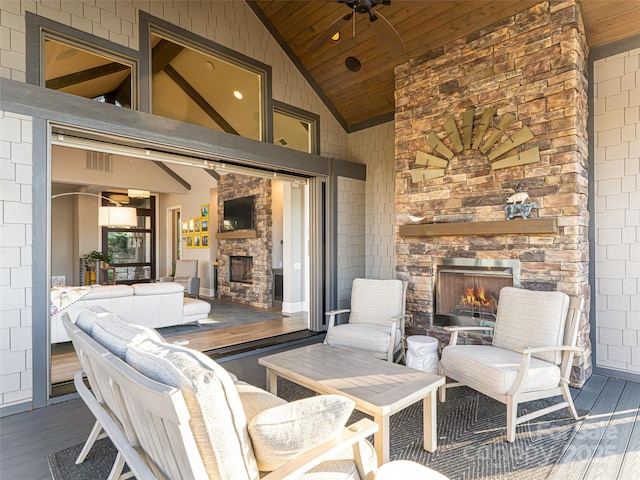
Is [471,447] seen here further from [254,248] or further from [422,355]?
[254,248]

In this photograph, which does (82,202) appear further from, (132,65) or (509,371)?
(509,371)

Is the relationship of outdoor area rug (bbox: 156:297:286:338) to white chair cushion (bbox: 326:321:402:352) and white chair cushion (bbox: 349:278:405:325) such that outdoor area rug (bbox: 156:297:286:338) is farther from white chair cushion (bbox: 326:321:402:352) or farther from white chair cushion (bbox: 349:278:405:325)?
white chair cushion (bbox: 326:321:402:352)

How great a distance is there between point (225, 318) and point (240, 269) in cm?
200

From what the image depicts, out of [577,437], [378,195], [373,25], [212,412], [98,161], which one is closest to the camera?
[212,412]

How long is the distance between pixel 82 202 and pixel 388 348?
9.22 metres

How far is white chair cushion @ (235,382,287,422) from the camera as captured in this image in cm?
191

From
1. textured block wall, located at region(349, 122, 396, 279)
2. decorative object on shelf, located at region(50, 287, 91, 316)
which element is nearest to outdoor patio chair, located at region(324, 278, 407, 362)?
textured block wall, located at region(349, 122, 396, 279)

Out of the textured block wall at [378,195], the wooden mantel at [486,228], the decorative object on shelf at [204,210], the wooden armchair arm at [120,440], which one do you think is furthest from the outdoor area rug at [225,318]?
the wooden armchair arm at [120,440]

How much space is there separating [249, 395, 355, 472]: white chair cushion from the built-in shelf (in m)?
6.62

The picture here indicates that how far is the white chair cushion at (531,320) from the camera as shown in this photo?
9.66 ft

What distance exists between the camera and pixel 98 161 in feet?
26.5

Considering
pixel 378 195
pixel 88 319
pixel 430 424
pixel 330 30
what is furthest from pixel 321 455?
pixel 378 195

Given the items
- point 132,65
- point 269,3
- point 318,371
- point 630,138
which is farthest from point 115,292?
point 630,138

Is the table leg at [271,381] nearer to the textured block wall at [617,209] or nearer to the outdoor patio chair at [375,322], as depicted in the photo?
the outdoor patio chair at [375,322]
